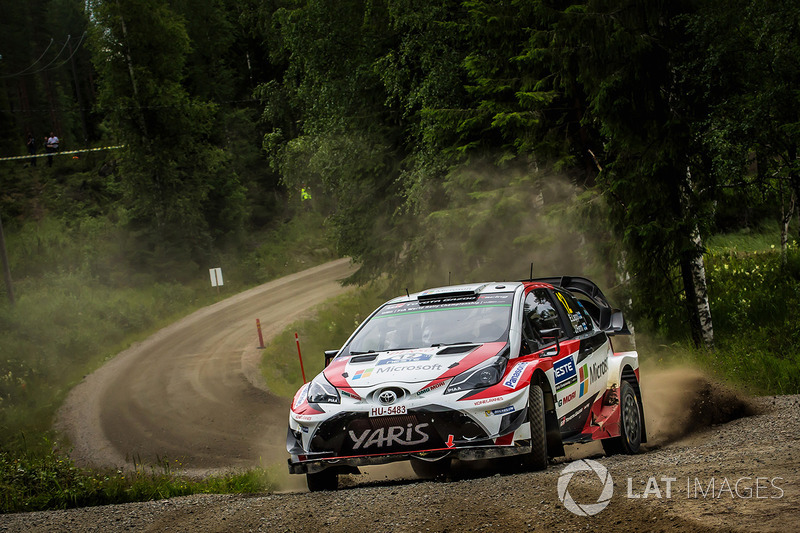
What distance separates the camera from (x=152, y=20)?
3825 centimetres

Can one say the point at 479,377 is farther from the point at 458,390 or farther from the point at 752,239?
Result: the point at 752,239

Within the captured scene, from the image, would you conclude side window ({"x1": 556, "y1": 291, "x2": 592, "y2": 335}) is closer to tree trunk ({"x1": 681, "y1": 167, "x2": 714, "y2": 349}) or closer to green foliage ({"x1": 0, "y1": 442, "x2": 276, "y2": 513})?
green foliage ({"x1": 0, "y1": 442, "x2": 276, "y2": 513})

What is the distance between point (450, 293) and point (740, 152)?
27.2 feet

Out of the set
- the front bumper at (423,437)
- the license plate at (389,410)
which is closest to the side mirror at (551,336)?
the front bumper at (423,437)

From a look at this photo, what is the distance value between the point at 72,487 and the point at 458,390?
199 inches

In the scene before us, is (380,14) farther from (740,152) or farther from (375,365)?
(375,365)

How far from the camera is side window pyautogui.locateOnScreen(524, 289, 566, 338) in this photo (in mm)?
7504

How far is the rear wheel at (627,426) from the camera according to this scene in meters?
8.13

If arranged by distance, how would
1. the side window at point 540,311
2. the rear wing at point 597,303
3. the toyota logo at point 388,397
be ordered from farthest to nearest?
the rear wing at point 597,303 < the side window at point 540,311 < the toyota logo at point 388,397
